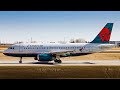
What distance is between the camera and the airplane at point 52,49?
34.7 m

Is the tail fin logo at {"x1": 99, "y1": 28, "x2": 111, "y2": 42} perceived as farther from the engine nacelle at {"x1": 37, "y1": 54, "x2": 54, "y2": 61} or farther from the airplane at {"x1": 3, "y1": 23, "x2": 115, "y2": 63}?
the engine nacelle at {"x1": 37, "y1": 54, "x2": 54, "y2": 61}

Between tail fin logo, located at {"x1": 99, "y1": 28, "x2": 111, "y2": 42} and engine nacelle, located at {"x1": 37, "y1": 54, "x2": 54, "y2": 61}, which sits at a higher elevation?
tail fin logo, located at {"x1": 99, "y1": 28, "x2": 111, "y2": 42}

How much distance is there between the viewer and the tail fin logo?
38.3 meters

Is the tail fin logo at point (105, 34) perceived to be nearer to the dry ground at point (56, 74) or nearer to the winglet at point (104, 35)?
the winglet at point (104, 35)

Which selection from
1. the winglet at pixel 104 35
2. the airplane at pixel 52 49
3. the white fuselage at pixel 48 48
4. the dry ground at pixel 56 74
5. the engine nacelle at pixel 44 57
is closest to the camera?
the dry ground at pixel 56 74

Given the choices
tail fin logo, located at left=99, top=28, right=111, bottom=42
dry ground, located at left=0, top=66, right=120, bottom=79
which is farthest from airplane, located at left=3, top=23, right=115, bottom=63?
dry ground, located at left=0, top=66, right=120, bottom=79

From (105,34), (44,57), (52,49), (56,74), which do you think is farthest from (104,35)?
(56,74)

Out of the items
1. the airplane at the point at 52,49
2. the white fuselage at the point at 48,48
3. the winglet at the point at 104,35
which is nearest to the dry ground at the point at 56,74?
the airplane at the point at 52,49
